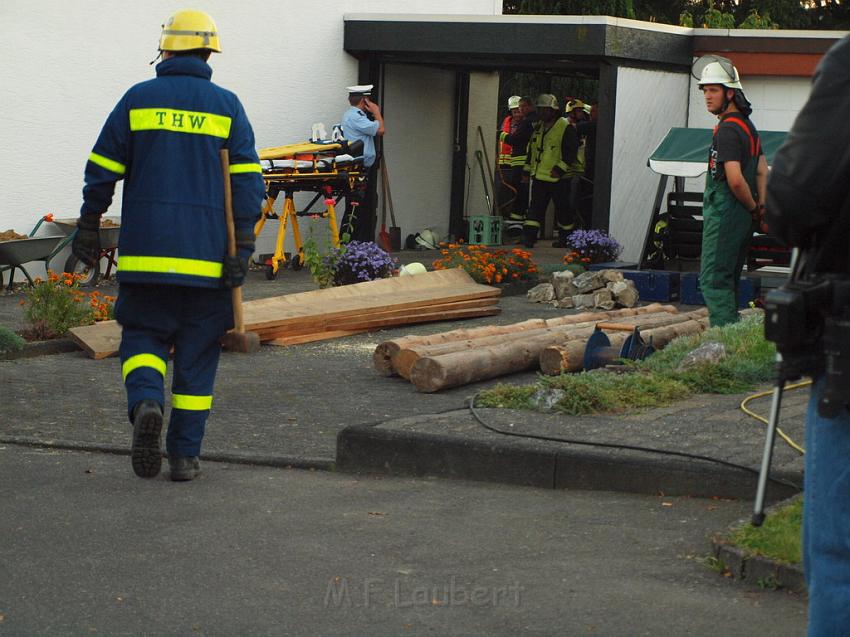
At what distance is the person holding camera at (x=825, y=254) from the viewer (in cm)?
309

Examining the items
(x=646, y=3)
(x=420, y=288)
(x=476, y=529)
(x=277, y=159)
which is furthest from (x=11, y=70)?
(x=646, y=3)

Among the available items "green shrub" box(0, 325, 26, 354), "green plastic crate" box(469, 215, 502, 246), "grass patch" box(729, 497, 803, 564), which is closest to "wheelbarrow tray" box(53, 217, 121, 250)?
"green shrub" box(0, 325, 26, 354)

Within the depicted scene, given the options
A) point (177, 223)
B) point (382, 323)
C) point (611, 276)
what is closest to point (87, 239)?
point (177, 223)

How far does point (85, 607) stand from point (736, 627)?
2.03 meters

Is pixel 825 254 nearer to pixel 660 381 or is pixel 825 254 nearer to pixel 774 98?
pixel 660 381

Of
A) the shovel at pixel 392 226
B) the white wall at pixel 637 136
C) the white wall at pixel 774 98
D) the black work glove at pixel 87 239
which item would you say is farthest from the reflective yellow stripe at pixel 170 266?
the shovel at pixel 392 226

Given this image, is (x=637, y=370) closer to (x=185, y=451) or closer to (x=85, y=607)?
(x=185, y=451)

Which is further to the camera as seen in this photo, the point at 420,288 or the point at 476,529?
the point at 420,288

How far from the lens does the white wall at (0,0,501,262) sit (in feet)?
47.9

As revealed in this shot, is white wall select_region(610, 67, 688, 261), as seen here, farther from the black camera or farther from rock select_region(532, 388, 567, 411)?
the black camera

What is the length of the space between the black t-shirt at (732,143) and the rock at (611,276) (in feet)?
15.9

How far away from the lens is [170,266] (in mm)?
6230

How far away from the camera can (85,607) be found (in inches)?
181

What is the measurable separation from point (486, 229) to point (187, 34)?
14376 mm
